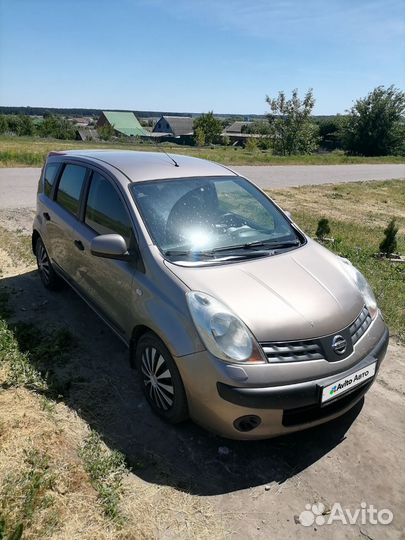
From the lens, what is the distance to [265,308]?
8.52 feet

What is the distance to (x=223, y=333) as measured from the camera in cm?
249

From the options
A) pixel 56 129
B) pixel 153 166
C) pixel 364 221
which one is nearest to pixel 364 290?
pixel 153 166

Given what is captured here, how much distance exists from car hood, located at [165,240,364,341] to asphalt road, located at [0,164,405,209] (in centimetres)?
831

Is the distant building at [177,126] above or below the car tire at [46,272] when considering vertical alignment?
above

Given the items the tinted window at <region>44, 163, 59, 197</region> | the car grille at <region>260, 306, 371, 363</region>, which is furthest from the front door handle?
the car grille at <region>260, 306, 371, 363</region>

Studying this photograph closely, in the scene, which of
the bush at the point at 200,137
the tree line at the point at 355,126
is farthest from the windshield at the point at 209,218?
the bush at the point at 200,137

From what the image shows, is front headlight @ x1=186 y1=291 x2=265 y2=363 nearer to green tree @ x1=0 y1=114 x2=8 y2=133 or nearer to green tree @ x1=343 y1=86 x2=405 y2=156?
green tree @ x1=343 y1=86 x2=405 y2=156

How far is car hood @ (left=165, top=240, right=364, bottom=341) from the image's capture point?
8.29 feet

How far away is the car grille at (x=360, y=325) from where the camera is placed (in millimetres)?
2766

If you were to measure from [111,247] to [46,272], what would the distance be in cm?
238

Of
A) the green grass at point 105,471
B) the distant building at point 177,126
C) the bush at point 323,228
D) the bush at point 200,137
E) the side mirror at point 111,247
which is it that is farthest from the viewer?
the distant building at point 177,126

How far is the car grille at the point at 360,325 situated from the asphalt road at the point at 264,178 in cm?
885

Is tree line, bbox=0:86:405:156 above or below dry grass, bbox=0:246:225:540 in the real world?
above

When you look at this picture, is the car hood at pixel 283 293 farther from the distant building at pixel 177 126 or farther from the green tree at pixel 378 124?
the distant building at pixel 177 126
